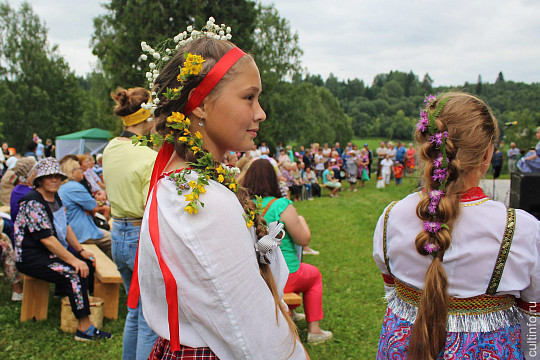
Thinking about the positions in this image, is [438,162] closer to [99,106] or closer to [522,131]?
[99,106]

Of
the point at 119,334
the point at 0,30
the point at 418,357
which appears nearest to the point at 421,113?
the point at 418,357

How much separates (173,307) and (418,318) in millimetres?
1124

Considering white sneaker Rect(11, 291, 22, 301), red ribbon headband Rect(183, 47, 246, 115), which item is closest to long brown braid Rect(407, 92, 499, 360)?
red ribbon headband Rect(183, 47, 246, 115)

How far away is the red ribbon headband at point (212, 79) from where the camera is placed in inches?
48.9

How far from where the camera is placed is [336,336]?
4262mm

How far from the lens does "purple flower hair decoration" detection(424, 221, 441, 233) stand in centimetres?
170

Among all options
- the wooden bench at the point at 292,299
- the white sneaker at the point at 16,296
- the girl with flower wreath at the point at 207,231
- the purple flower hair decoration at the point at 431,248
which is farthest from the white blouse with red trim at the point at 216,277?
the white sneaker at the point at 16,296

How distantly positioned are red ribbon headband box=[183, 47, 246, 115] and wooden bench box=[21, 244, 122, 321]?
3698 millimetres

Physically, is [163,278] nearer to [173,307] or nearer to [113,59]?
[173,307]

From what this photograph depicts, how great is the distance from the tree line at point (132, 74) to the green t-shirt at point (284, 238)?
17.9 metres

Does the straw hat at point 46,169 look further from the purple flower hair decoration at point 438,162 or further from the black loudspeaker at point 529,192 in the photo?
the black loudspeaker at point 529,192

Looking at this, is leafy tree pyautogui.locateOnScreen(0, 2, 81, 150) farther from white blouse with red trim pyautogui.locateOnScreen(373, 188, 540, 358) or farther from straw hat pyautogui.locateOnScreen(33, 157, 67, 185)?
white blouse with red trim pyautogui.locateOnScreen(373, 188, 540, 358)

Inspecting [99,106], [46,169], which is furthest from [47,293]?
[99,106]

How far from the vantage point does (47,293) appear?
4.63m
